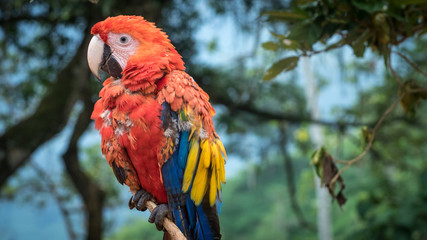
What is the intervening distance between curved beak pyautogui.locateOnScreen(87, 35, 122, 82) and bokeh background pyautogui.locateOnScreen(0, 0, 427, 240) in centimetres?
14

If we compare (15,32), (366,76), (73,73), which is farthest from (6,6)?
(366,76)

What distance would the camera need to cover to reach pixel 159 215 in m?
0.93

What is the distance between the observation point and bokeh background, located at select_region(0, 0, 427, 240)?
3.89 feet

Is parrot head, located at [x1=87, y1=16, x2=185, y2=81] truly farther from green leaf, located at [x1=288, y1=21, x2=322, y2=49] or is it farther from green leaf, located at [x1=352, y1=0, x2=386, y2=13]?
green leaf, located at [x1=352, y1=0, x2=386, y2=13]

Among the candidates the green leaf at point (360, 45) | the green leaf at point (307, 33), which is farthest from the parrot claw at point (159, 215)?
the green leaf at point (360, 45)

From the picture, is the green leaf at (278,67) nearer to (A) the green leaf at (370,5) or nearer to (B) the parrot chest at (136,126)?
(A) the green leaf at (370,5)

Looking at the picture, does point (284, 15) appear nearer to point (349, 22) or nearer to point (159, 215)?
point (349, 22)

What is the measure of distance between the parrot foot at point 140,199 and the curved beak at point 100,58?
0.33m

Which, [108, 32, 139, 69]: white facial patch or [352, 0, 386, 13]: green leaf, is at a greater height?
[352, 0, 386, 13]: green leaf

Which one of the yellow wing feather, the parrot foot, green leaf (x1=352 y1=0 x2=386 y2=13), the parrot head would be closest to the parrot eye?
the parrot head

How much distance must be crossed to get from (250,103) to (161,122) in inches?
112

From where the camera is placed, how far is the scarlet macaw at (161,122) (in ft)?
2.92

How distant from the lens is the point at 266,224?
19.8ft

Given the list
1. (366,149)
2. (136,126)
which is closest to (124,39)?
(136,126)
